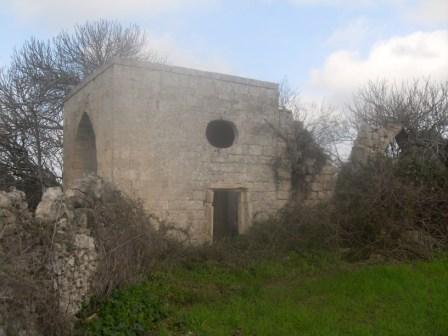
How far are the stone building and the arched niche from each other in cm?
22

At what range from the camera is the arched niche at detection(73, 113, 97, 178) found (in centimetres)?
1071

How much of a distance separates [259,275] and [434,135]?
684 cm

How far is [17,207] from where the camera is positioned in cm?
498

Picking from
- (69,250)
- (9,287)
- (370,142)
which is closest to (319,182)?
(370,142)

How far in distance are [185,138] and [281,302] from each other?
407 centimetres

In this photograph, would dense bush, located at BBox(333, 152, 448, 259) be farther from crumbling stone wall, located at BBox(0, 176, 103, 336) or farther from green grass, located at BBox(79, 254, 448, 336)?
crumbling stone wall, located at BBox(0, 176, 103, 336)

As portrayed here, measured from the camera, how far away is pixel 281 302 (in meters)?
5.98

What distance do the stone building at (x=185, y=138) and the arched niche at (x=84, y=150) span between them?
22 centimetres

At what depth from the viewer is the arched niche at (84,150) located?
10.7 meters

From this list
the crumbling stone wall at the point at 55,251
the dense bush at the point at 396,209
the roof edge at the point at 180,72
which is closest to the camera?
the crumbling stone wall at the point at 55,251

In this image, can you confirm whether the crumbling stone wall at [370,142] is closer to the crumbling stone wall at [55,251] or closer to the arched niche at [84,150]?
the arched niche at [84,150]

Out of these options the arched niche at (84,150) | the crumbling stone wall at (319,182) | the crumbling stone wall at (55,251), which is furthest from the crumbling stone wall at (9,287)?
the crumbling stone wall at (319,182)

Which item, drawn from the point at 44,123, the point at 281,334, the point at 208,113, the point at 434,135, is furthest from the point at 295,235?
the point at 44,123

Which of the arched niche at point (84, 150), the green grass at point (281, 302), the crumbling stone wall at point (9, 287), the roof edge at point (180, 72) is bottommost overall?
the green grass at point (281, 302)
